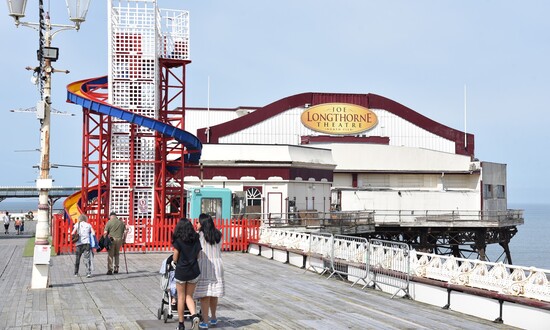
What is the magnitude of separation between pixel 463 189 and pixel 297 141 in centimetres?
1396

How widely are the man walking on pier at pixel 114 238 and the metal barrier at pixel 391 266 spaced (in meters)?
7.76

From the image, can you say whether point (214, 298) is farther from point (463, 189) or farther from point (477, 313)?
point (463, 189)

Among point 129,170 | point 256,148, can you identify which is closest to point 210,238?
point 129,170

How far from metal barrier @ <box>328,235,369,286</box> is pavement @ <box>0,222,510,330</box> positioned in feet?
1.62

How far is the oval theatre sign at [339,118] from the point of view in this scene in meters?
59.3

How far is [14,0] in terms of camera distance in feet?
57.0

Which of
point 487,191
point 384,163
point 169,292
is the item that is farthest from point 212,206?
point 487,191

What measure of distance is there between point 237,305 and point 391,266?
194 inches

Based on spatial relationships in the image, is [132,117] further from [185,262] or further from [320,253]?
[185,262]

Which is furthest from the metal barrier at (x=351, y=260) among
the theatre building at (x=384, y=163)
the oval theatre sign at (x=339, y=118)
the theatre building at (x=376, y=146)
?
the oval theatre sign at (x=339, y=118)

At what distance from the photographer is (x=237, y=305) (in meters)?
16.1

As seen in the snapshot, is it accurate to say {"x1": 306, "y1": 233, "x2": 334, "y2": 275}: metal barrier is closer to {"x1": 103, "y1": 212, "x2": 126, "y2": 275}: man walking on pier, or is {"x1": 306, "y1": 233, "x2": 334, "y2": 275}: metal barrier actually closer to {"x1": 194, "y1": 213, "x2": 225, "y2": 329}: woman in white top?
{"x1": 103, "y1": 212, "x2": 126, "y2": 275}: man walking on pier

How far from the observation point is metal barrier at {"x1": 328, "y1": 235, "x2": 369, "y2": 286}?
66.8 feet

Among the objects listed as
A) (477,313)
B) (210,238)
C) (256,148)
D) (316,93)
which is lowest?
(477,313)
